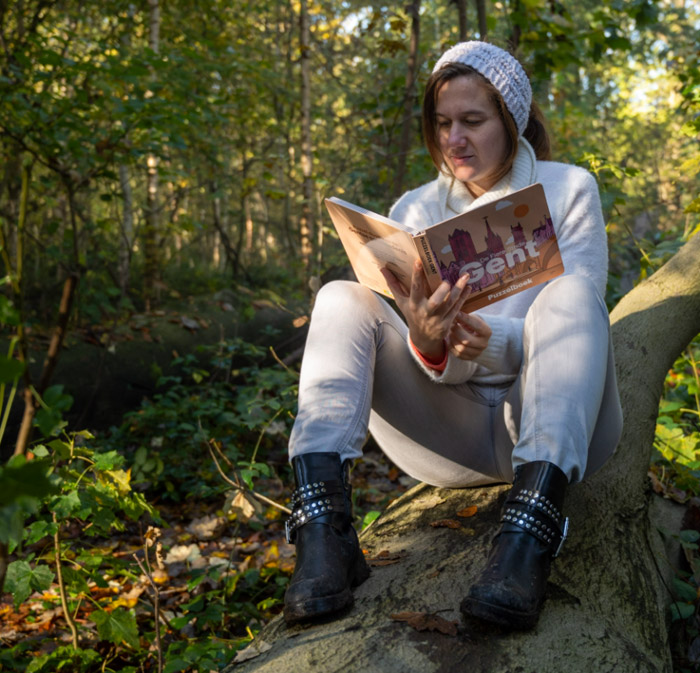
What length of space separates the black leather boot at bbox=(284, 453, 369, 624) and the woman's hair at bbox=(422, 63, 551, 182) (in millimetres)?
1228

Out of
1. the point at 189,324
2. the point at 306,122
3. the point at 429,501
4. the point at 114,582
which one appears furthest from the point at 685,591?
the point at 306,122

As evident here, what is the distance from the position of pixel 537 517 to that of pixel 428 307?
22.2 inches

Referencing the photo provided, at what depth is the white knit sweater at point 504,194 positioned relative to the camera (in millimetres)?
1817

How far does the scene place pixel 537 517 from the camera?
1.43 m

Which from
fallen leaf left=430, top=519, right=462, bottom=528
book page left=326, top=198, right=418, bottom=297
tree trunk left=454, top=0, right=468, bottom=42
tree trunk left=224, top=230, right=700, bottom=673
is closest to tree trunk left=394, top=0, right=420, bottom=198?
tree trunk left=454, top=0, right=468, bottom=42

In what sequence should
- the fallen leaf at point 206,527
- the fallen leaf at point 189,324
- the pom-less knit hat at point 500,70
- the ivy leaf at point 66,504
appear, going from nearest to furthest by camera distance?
the ivy leaf at point 66,504 < the pom-less knit hat at point 500,70 < the fallen leaf at point 206,527 < the fallen leaf at point 189,324

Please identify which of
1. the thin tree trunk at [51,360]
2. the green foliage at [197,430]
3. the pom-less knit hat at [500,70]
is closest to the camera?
the thin tree trunk at [51,360]

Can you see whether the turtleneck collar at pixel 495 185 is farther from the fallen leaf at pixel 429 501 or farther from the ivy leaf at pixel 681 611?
the ivy leaf at pixel 681 611

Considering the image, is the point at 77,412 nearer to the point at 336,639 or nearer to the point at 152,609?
the point at 152,609

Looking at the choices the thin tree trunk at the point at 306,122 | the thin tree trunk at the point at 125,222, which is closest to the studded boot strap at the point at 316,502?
the thin tree trunk at the point at 125,222

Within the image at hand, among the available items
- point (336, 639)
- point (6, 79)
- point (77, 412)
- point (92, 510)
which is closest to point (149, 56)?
point (6, 79)

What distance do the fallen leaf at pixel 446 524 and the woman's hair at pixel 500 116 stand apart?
45.2 inches

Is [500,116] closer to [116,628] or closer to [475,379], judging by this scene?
[475,379]

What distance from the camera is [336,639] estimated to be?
130 centimetres
